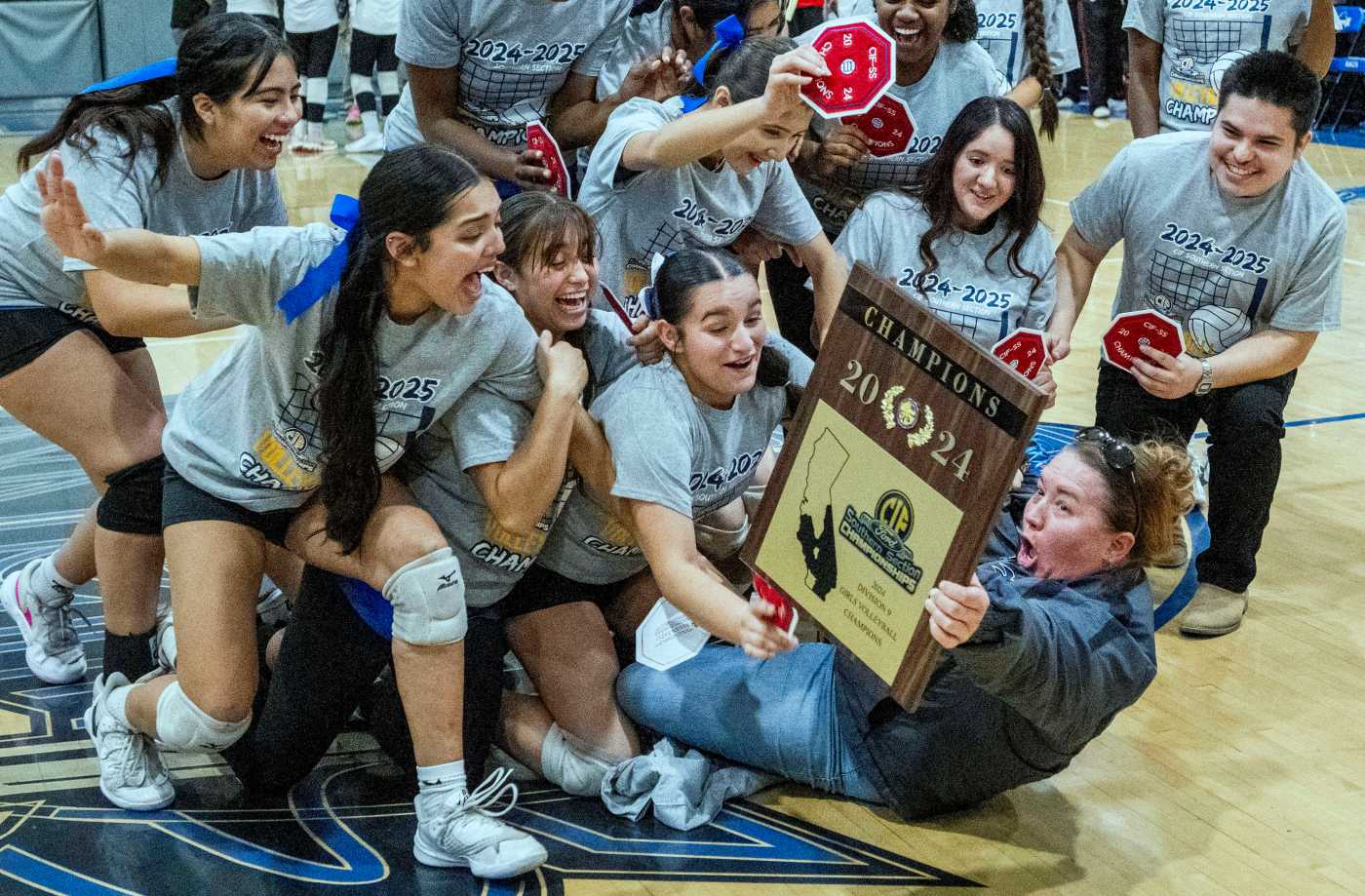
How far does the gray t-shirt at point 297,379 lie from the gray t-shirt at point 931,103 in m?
1.38

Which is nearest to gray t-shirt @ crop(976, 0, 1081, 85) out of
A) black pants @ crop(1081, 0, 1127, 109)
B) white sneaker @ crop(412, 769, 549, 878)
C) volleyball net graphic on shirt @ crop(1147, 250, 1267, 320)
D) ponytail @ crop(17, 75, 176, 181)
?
volleyball net graphic on shirt @ crop(1147, 250, 1267, 320)

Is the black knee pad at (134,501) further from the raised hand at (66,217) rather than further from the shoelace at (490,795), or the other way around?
the shoelace at (490,795)

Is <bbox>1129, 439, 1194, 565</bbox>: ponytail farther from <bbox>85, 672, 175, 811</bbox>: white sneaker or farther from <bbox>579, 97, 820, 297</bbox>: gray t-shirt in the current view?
<bbox>85, 672, 175, 811</bbox>: white sneaker

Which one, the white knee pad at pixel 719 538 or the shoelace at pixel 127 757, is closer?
the shoelace at pixel 127 757

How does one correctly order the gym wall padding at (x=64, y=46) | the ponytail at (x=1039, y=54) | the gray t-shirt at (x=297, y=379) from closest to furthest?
the gray t-shirt at (x=297, y=379) < the ponytail at (x=1039, y=54) < the gym wall padding at (x=64, y=46)

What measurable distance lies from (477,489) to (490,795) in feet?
1.87

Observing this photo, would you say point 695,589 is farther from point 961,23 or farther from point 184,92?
point 961,23

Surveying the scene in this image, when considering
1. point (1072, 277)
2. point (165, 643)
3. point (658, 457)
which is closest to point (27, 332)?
point (165, 643)

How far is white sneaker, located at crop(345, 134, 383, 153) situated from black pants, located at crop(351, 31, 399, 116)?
0.60ft

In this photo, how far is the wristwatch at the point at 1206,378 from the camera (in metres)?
→ 3.53

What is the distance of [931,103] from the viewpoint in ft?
12.0

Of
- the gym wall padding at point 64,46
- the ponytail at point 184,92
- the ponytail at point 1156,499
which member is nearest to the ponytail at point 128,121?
the ponytail at point 184,92

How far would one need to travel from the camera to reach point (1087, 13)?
11.5 meters

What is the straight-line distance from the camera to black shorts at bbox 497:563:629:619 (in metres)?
3.02
